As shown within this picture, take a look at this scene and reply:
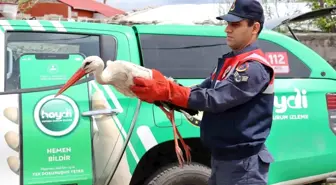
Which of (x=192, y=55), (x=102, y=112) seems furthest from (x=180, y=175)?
(x=192, y=55)

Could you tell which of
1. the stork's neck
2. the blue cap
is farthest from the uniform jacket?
the stork's neck

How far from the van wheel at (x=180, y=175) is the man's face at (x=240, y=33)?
1349mm

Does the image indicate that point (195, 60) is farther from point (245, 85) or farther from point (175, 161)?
point (245, 85)

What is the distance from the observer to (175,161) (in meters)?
3.88

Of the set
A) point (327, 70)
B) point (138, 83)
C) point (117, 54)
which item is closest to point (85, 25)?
point (117, 54)

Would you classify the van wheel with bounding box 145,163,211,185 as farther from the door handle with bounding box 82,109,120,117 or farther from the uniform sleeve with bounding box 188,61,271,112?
the uniform sleeve with bounding box 188,61,271,112

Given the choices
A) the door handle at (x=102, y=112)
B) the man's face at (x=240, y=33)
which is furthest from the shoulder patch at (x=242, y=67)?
the door handle at (x=102, y=112)

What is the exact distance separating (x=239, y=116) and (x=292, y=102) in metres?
1.47

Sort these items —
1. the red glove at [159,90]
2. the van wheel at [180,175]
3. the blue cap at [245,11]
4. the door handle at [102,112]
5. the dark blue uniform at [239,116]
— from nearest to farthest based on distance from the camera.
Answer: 1. the red glove at [159,90]
2. the dark blue uniform at [239,116]
3. the blue cap at [245,11]
4. the door handle at [102,112]
5. the van wheel at [180,175]

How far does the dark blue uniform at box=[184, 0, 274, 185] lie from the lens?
2.50 metres

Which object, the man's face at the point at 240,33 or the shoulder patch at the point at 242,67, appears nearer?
the shoulder patch at the point at 242,67

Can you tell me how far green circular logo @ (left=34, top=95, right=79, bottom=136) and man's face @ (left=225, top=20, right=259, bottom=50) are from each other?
Result: 50.4 inches

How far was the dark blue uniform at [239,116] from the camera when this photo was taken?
8.21 feet

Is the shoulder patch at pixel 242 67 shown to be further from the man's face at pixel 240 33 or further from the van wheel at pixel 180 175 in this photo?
the van wheel at pixel 180 175
